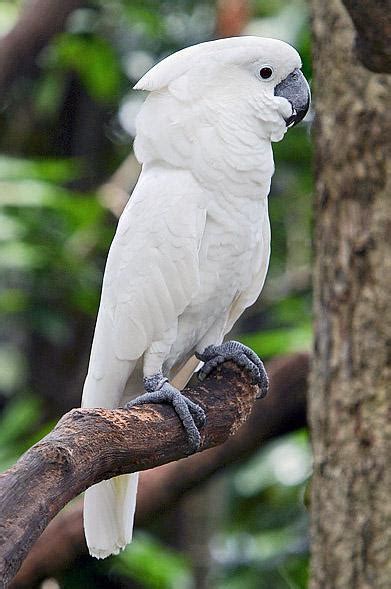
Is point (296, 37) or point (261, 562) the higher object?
point (296, 37)

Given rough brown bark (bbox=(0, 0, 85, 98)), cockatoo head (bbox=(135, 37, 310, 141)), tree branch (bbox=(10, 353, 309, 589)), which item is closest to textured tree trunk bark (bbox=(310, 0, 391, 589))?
tree branch (bbox=(10, 353, 309, 589))

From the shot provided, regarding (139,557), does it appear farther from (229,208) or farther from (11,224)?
(229,208)

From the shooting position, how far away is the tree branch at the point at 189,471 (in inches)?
81.2

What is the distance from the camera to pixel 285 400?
2.26 meters

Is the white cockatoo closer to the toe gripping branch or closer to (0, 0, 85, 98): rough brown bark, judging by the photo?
the toe gripping branch

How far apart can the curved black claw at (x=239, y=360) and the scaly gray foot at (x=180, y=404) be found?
14 cm

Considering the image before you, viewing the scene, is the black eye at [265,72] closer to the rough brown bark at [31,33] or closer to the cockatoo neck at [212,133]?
the cockatoo neck at [212,133]

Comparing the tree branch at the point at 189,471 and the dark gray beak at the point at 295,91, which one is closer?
the dark gray beak at the point at 295,91

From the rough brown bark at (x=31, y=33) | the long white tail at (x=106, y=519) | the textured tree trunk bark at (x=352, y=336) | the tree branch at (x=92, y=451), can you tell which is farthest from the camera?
the rough brown bark at (x=31, y=33)

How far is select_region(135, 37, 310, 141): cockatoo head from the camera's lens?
4.25 ft

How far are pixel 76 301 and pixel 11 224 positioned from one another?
0.29m

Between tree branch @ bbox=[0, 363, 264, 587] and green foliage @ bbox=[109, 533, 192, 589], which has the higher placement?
tree branch @ bbox=[0, 363, 264, 587]

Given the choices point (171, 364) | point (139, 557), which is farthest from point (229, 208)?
point (139, 557)

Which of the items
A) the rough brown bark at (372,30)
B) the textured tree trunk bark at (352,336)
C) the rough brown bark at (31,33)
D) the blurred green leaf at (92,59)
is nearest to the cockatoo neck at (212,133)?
the rough brown bark at (372,30)
